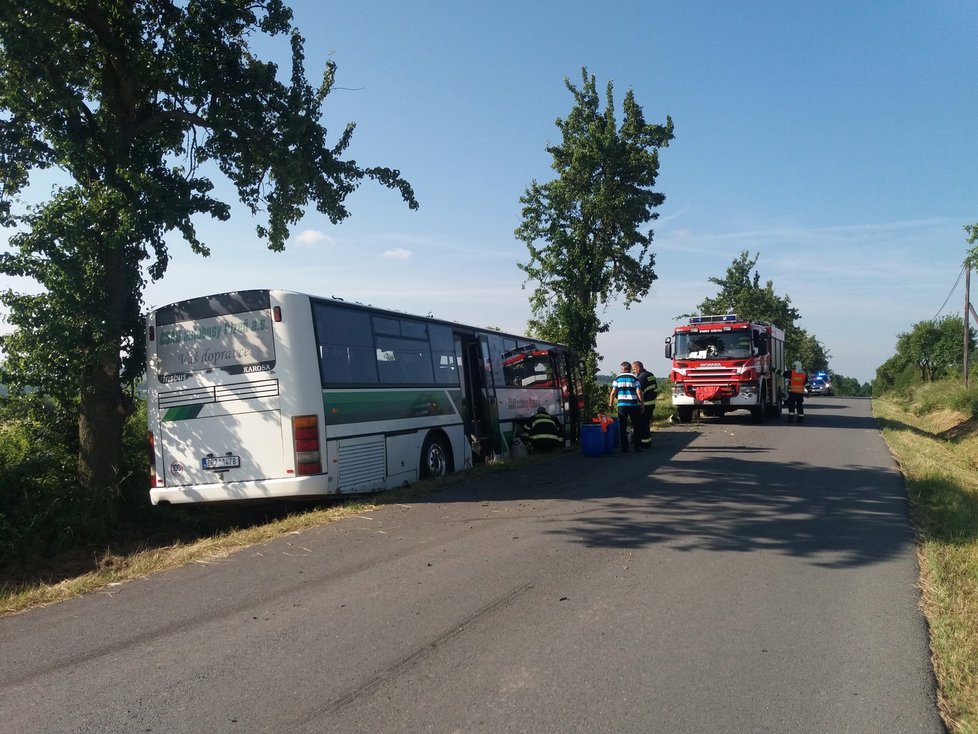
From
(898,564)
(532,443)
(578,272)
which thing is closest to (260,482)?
(898,564)

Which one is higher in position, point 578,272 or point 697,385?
point 578,272

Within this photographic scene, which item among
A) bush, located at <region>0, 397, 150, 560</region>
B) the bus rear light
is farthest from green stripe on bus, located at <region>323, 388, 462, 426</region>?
bush, located at <region>0, 397, 150, 560</region>

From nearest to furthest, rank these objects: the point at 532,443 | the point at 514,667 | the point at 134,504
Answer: the point at 514,667, the point at 134,504, the point at 532,443

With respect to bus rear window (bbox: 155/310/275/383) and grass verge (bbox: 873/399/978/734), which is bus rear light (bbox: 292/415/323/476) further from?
grass verge (bbox: 873/399/978/734)

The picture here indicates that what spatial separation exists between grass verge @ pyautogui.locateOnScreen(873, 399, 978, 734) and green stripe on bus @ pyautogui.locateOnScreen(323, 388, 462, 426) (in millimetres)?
6941

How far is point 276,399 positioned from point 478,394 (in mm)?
5856

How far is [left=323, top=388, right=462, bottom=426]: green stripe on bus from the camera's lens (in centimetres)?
1041

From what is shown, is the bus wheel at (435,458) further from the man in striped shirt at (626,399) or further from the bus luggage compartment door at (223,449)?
the man in striped shirt at (626,399)

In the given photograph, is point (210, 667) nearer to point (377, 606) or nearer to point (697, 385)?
point (377, 606)

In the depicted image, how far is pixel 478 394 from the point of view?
1523 cm

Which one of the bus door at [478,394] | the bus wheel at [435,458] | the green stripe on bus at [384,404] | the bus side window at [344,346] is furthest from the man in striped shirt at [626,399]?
the bus side window at [344,346]

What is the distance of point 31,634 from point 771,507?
7768 mm

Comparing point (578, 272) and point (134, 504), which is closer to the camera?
point (134, 504)

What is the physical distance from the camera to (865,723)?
3.82 metres
